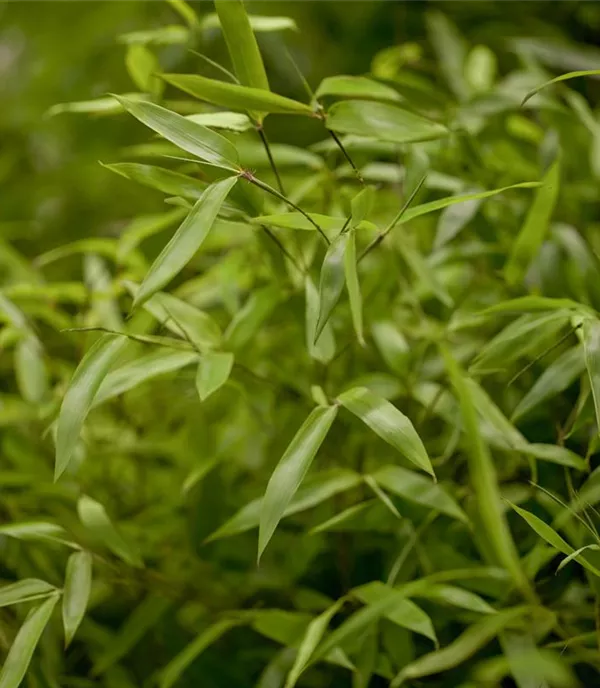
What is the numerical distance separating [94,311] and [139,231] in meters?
0.10

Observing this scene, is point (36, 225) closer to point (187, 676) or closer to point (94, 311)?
point (94, 311)

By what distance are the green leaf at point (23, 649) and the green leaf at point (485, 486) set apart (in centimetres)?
29

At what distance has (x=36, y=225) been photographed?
107 centimetres

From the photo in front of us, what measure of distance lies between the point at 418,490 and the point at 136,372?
21 cm

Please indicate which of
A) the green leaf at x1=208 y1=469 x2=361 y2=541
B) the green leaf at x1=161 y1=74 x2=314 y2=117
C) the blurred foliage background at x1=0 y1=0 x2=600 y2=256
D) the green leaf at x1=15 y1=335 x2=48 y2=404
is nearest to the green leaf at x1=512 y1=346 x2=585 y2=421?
the green leaf at x1=208 y1=469 x2=361 y2=541

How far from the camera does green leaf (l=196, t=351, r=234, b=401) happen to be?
493mm

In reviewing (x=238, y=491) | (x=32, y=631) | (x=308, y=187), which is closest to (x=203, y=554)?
(x=238, y=491)

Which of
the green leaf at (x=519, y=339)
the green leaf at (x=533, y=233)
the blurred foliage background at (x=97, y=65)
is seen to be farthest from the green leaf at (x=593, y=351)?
Result: the blurred foliage background at (x=97, y=65)

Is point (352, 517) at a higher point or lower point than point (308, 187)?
lower

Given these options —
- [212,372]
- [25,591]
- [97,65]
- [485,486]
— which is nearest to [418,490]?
A: [485,486]

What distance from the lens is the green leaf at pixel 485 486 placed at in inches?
19.2

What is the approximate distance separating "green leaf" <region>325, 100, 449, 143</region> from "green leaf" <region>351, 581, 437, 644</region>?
31 centimetres

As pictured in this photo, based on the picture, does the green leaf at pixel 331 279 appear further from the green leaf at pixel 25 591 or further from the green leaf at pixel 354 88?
the green leaf at pixel 25 591

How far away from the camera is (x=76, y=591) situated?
1.69 ft
